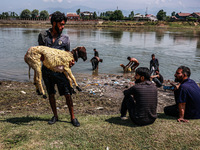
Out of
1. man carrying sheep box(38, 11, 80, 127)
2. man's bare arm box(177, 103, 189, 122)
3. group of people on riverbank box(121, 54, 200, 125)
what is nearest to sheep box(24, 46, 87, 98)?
man carrying sheep box(38, 11, 80, 127)

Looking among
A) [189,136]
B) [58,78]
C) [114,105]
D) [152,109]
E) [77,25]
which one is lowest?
[114,105]

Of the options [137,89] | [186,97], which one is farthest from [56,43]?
[186,97]

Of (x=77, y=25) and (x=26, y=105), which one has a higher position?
(x=77, y=25)

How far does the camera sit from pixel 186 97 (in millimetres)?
4488

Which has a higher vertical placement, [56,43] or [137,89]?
[56,43]

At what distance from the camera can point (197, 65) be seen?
60.0 ft

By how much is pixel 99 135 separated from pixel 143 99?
1185 millimetres

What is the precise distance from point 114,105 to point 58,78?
367 centimetres

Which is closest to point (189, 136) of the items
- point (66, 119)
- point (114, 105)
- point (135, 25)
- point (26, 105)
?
point (66, 119)

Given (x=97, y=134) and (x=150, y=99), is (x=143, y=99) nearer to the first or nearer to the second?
(x=150, y=99)

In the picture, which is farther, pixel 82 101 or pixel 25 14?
pixel 25 14

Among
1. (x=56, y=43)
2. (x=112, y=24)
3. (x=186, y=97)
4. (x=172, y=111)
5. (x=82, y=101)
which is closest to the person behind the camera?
(x=56, y=43)

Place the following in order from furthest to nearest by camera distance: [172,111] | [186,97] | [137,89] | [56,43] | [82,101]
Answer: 1. [82,101]
2. [172,111]
3. [186,97]
4. [56,43]
5. [137,89]

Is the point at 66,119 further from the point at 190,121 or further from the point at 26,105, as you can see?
the point at 190,121
